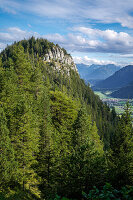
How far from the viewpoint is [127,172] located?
1925 cm

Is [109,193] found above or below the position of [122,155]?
above

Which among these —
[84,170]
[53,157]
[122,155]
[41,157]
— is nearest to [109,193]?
[84,170]

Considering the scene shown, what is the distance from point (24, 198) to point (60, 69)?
170990 millimetres

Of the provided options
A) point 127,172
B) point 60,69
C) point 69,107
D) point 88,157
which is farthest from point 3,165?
point 60,69

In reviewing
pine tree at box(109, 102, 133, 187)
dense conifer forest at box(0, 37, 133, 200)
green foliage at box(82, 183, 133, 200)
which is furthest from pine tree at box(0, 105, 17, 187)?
green foliage at box(82, 183, 133, 200)

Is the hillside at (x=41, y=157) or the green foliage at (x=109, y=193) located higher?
the green foliage at (x=109, y=193)

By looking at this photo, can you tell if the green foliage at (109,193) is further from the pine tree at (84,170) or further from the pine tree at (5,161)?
the pine tree at (5,161)

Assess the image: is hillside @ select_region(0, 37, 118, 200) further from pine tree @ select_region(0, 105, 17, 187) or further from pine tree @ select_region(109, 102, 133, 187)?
pine tree @ select_region(109, 102, 133, 187)

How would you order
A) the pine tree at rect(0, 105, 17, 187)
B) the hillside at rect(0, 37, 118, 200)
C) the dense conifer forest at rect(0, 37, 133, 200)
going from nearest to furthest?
the dense conifer forest at rect(0, 37, 133, 200) < the hillside at rect(0, 37, 118, 200) < the pine tree at rect(0, 105, 17, 187)

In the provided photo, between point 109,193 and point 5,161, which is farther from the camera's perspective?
point 5,161

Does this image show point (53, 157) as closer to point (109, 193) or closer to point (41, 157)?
point (41, 157)

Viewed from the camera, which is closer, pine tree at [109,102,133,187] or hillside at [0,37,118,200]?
pine tree at [109,102,133,187]

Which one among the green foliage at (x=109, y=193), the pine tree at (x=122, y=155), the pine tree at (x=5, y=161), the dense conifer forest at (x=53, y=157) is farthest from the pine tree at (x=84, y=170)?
the green foliage at (x=109, y=193)

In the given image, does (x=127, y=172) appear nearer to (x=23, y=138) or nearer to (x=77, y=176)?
(x=77, y=176)
